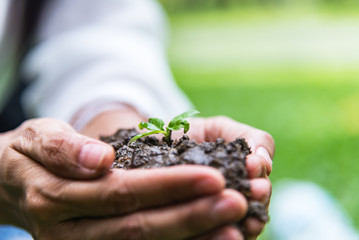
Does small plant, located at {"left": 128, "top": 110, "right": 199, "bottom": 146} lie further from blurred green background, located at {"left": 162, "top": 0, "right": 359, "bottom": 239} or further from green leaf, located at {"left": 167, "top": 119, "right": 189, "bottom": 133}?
blurred green background, located at {"left": 162, "top": 0, "right": 359, "bottom": 239}

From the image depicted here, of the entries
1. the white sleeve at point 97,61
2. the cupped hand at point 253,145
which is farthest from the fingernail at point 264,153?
the white sleeve at point 97,61

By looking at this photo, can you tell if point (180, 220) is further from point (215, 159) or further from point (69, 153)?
point (69, 153)

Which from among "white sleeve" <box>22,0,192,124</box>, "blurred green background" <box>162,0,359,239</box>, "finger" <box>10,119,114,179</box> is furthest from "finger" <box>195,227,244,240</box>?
"blurred green background" <box>162,0,359,239</box>

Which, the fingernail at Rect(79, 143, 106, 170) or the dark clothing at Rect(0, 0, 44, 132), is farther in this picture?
the dark clothing at Rect(0, 0, 44, 132)

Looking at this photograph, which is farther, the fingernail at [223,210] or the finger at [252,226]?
the finger at [252,226]

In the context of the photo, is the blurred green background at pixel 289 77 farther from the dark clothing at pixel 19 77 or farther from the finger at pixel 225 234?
the finger at pixel 225 234

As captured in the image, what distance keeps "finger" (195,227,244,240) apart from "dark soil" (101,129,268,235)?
0.22ft

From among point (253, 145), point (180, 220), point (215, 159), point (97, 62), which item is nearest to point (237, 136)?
point (253, 145)

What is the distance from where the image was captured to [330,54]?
934cm

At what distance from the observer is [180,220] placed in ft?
3.48

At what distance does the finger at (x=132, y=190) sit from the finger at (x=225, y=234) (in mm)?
109

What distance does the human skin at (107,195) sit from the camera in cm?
105

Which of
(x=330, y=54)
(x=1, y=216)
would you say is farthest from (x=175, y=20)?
(x=1, y=216)

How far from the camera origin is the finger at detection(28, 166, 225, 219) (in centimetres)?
104
